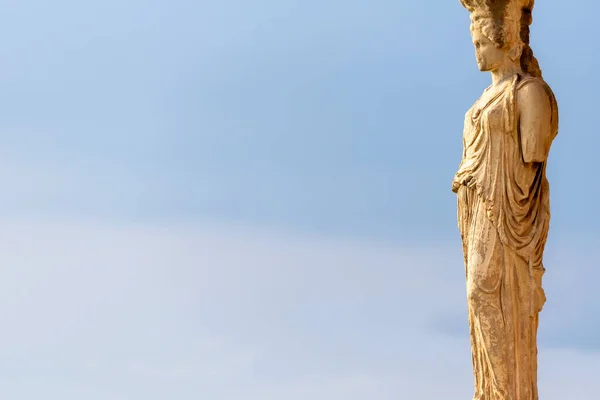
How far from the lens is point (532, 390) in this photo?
693 inches

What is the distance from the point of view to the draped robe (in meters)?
17.6

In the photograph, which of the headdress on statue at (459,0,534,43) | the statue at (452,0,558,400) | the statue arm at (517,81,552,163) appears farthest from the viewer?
the headdress on statue at (459,0,534,43)

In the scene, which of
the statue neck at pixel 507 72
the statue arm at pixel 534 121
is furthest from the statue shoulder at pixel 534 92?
the statue neck at pixel 507 72

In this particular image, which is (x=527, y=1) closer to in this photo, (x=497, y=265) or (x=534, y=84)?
(x=534, y=84)

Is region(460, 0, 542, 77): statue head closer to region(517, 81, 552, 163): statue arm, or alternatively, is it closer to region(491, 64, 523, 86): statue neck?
region(491, 64, 523, 86): statue neck

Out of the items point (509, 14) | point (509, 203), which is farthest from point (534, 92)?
point (509, 203)

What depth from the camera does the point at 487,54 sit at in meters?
17.8

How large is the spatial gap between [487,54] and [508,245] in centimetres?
188

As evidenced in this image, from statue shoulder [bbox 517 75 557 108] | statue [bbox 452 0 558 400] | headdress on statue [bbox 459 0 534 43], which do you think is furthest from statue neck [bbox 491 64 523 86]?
headdress on statue [bbox 459 0 534 43]

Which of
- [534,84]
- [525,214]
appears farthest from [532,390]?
[534,84]

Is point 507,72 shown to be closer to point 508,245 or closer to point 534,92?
point 534,92

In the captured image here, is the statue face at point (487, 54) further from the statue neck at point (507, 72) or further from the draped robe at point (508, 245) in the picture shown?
the draped robe at point (508, 245)

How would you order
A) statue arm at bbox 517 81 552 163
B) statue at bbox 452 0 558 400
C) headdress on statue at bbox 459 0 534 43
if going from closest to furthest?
statue arm at bbox 517 81 552 163, statue at bbox 452 0 558 400, headdress on statue at bbox 459 0 534 43

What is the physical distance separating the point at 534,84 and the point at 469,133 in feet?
2.94
